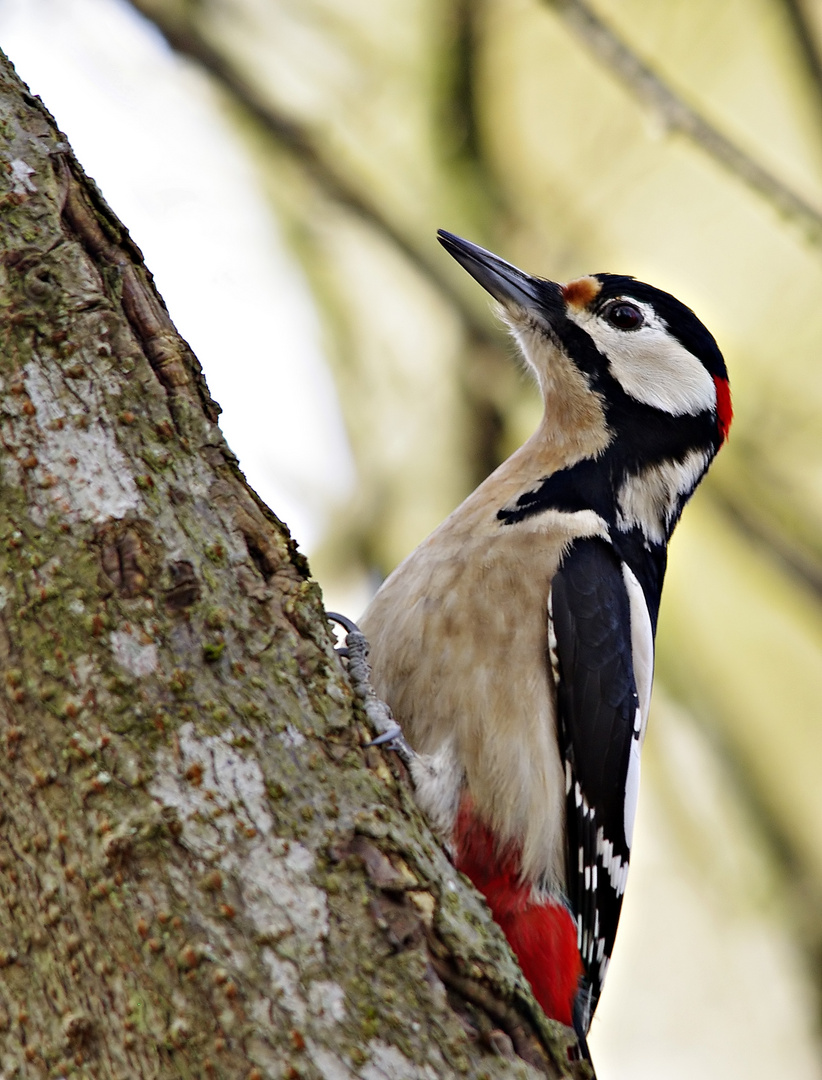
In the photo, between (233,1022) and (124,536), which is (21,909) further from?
(124,536)

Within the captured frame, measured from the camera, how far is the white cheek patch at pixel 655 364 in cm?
358

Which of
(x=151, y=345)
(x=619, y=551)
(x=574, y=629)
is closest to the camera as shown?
(x=151, y=345)

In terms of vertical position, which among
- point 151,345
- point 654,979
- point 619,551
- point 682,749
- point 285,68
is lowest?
point 654,979

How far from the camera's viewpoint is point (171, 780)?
161 centimetres

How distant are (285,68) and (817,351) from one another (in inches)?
110

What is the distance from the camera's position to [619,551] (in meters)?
3.23

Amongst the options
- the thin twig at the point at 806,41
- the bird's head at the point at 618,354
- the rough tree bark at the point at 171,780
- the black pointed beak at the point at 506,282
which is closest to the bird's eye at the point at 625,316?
the bird's head at the point at 618,354

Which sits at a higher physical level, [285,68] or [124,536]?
[124,536]

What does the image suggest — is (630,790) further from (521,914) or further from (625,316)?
(625,316)

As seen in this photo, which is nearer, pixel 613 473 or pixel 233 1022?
pixel 233 1022

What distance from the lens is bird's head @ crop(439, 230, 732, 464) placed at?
353 cm

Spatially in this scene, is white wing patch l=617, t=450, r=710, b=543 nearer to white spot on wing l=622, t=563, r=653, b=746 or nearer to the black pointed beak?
white spot on wing l=622, t=563, r=653, b=746

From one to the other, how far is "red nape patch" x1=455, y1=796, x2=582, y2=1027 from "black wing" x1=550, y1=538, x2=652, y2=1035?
0.12 meters

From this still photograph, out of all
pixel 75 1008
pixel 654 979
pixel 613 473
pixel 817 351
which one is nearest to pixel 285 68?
pixel 817 351
